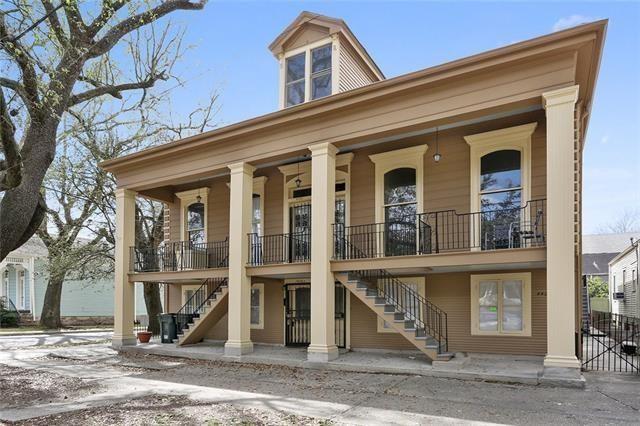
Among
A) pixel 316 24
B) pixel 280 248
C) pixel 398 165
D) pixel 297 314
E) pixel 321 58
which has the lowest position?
pixel 297 314

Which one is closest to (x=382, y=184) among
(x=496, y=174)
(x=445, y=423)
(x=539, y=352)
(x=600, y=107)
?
(x=496, y=174)

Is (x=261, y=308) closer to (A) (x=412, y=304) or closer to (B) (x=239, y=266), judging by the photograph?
(B) (x=239, y=266)

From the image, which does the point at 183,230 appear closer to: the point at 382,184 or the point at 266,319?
the point at 266,319

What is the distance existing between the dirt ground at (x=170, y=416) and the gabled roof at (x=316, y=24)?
34.1 feet

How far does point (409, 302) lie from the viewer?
39.0 feet

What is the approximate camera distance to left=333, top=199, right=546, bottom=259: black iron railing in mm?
10305

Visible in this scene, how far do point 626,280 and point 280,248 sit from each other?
16764 millimetres

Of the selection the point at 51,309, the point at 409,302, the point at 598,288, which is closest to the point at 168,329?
the point at 409,302

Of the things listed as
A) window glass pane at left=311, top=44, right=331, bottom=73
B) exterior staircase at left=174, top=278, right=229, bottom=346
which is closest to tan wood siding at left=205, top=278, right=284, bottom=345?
exterior staircase at left=174, top=278, right=229, bottom=346

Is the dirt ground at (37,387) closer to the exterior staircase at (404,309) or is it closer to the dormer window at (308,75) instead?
the exterior staircase at (404,309)

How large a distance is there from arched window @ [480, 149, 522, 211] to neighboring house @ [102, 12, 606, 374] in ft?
0.10

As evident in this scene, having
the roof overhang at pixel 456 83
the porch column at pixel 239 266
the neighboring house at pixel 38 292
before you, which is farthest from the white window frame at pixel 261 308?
the neighboring house at pixel 38 292

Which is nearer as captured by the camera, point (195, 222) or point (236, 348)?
point (236, 348)

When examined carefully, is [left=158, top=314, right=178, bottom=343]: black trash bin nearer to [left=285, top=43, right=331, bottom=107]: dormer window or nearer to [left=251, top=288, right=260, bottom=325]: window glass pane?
[left=251, top=288, right=260, bottom=325]: window glass pane
